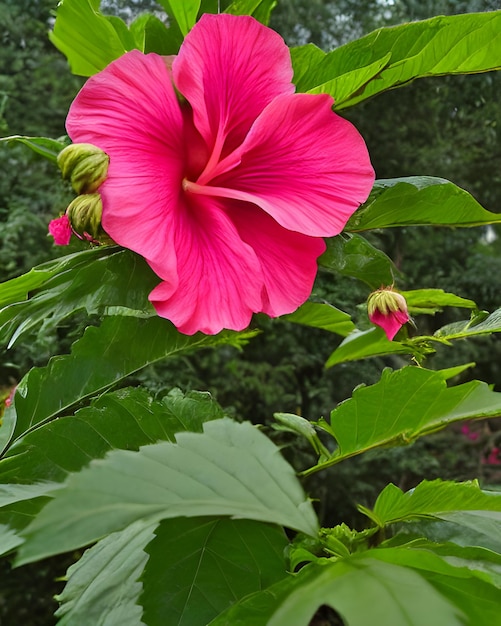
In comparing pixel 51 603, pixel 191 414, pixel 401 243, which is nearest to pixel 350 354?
pixel 191 414

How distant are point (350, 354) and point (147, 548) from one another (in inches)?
4.6

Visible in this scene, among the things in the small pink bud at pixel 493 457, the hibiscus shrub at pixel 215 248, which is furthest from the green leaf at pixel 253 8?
the small pink bud at pixel 493 457

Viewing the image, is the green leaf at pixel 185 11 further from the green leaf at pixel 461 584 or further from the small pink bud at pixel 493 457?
the small pink bud at pixel 493 457

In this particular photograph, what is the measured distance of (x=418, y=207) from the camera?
18 cm

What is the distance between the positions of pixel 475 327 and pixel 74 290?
0.13 metres

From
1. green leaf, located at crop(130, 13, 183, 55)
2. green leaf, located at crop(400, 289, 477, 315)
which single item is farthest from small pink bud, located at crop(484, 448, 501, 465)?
green leaf, located at crop(130, 13, 183, 55)

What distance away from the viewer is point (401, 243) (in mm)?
1274

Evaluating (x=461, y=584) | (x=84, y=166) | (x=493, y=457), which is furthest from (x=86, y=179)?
(x=493, y=457)

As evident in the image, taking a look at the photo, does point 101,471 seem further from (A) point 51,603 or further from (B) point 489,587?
(A) point 51,603

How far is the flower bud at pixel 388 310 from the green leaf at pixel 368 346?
0.02 metres

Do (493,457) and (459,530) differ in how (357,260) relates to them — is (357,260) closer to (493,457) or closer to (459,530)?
(459,530)

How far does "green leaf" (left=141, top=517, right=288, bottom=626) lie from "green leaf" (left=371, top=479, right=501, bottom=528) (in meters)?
0.03

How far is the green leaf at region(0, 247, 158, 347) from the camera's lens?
0.49ft

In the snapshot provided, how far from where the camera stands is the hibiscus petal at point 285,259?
0.16 m
